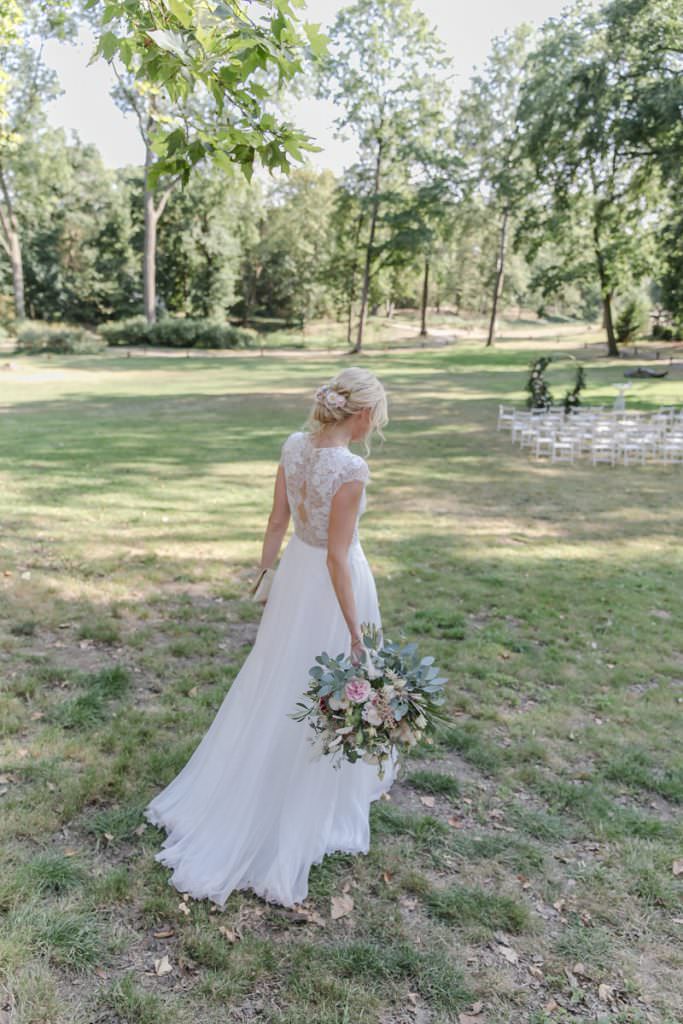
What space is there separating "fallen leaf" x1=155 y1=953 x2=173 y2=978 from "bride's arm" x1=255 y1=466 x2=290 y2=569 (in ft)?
5.88

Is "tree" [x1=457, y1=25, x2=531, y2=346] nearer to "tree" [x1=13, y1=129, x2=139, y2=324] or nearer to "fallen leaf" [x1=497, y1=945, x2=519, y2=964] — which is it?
"tree" [x1=13, y1=129, x2=139, y2=324]

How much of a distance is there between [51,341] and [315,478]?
38.1 m

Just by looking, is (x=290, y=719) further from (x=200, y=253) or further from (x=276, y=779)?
(x=200, y=253)

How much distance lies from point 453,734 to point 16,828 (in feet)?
8.90

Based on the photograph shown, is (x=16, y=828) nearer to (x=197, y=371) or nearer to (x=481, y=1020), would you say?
(x=481, y=1020)

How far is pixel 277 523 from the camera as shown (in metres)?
3.78

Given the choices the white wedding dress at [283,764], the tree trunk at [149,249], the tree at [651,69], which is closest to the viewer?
the white wedding dress at [283,764]

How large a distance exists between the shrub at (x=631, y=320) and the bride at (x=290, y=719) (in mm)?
45174

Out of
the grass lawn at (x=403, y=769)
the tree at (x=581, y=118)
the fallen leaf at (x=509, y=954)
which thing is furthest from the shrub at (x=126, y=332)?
the fallen leaf at (x=509, y=954)

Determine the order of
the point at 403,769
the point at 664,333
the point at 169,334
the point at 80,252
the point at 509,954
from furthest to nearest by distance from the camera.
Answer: the point at 80,252, the point at 664,333, the point at 169,334, the point at 403,769, the point at 509,954

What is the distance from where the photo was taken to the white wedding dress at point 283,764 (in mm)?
3441

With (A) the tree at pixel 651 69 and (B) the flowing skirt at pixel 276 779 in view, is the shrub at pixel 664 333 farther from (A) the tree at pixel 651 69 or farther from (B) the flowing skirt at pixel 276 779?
(B) the flowing skirt at pixel 276 779

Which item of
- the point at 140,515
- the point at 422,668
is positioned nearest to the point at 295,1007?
the point at 422,668

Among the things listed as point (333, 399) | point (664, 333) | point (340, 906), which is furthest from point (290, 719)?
point (664, 333)
